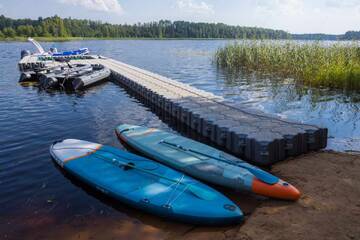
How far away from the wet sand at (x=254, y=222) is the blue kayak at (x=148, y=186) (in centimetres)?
24

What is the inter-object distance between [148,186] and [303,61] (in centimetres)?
1808

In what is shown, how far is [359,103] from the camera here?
1578cm

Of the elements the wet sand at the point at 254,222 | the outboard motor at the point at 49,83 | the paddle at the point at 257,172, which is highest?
the outboard motor at the point at 49,83

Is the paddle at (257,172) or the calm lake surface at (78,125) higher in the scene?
the paddle at (257,172)

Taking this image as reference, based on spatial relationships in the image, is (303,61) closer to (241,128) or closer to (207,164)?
(241,128)

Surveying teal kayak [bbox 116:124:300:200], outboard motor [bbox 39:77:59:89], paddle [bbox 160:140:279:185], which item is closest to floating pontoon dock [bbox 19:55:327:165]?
teal kayak [bbox 116:124:300:200]

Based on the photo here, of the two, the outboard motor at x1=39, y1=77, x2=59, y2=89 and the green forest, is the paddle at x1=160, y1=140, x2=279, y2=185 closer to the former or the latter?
the outboard motor at x1=39, y1=77, x2=59, y2=89

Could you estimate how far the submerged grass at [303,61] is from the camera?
18656 millimetres

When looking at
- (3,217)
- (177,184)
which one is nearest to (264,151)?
(177,184)

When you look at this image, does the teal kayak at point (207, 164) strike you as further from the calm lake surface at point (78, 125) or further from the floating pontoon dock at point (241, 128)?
the calm lake surface at point (78, 125)

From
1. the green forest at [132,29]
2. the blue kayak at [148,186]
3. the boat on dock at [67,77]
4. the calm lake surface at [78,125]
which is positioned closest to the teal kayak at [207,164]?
the blue kayak at [148,186]

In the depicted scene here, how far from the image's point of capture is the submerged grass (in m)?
18.7

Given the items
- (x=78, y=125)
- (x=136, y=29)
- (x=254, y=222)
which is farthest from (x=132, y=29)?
(x=254, y=222)

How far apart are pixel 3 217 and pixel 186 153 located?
13.6 feet
